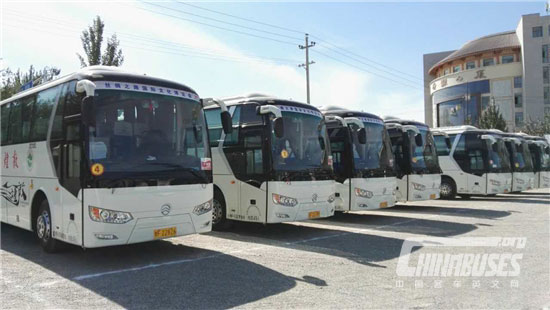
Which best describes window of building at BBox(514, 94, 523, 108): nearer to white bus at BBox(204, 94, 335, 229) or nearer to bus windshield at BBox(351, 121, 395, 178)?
bus windshield at BBox(351, 121, 395, 178)

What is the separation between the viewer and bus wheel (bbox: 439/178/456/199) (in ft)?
65.9

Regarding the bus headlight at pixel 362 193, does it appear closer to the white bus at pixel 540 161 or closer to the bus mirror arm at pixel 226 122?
the bus mirror arm at pixel 226 122

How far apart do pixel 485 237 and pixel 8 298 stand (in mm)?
8855

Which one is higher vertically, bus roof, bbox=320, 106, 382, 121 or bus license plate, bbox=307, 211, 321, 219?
bus roof, bbox=320, 106, 382, 121

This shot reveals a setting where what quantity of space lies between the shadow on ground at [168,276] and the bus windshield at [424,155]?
9635 mm

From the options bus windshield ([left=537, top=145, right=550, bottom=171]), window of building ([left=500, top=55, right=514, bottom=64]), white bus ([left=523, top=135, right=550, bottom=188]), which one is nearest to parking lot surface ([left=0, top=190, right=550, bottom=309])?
white bus ([left=523, top=135, right=550, bottom=188])

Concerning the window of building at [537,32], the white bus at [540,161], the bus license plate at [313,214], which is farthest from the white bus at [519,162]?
the window of building at [537,32]

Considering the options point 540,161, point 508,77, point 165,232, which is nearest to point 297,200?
point 165,232

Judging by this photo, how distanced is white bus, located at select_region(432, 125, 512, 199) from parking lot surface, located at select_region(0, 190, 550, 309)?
30.3 ft

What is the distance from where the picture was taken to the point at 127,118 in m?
7.25

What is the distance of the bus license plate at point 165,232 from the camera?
7199mm

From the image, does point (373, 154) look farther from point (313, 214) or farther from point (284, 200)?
point (284, 200)

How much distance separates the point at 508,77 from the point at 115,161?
2667 inches

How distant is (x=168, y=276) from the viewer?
21.4ft
